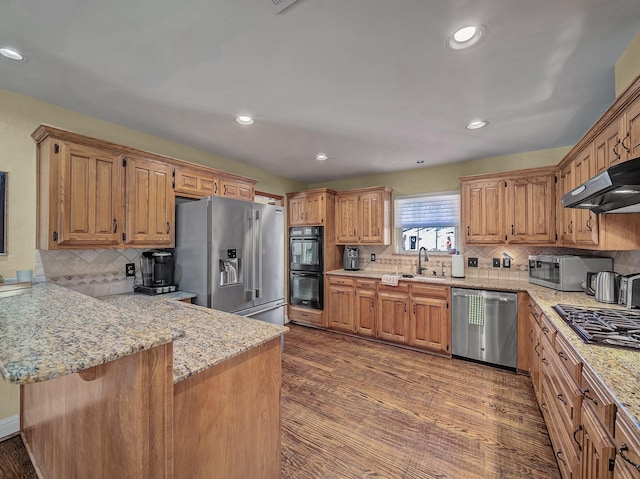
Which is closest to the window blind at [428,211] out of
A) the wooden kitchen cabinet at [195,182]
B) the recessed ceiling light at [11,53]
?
the wooden kitchen cabinet at [195,182]

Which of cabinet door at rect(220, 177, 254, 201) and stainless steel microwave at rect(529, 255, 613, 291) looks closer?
stainless steel microwave at rect(529, 255, 613, 291)

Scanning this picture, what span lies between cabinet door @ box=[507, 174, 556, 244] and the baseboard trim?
196 inches

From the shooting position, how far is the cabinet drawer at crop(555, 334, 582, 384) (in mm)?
1327

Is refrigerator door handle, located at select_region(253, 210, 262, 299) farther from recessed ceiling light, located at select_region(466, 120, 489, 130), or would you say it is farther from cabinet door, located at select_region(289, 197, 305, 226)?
recessed ceiling light, located at select_region(466, 120, 489, 130)

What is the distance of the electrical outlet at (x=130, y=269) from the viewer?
9.23 ft

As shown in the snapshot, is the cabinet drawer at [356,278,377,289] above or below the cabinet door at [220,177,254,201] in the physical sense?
below

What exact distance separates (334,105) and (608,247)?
237cm

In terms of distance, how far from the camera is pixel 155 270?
110 inches

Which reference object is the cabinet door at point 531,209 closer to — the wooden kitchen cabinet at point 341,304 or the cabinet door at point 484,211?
the cabinet door at point 484,211

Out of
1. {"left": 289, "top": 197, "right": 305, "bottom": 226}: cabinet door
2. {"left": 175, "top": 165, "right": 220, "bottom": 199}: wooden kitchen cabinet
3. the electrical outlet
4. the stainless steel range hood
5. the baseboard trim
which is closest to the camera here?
the stainless steel range hood

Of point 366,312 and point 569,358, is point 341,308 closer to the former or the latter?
point 366,312

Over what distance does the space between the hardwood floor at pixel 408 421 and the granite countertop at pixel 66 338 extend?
1.48m

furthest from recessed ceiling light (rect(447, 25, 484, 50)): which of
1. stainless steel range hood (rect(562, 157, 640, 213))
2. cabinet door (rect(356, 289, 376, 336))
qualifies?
cabinet door (rect(356, 289, 376, 336))

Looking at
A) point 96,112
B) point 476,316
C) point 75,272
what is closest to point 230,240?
point 75,272
